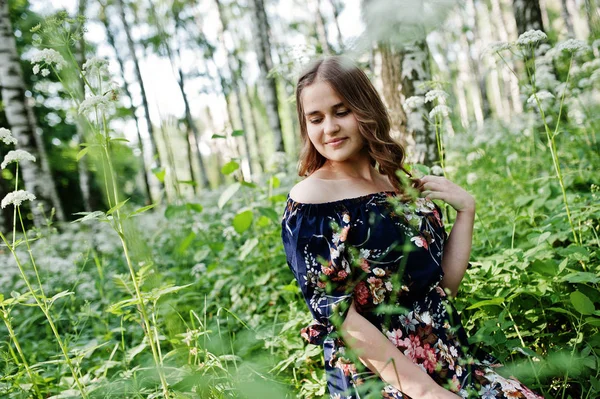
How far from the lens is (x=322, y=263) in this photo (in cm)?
125

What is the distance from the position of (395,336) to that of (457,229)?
19.3 inches

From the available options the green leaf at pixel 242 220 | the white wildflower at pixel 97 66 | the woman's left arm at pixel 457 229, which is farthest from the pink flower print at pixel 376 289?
the green leaf at pixel 242 220

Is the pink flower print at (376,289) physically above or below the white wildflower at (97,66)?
below

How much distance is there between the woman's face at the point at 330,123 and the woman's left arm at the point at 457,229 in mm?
316

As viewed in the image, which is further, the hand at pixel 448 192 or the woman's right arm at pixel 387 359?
the hand at pixel 448 192

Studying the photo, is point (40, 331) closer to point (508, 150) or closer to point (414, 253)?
point (414, 253)


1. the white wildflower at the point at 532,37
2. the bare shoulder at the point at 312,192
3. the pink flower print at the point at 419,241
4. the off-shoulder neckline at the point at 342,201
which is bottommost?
the pink flower print at the point at 419,241

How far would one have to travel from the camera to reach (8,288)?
3775 millimetres

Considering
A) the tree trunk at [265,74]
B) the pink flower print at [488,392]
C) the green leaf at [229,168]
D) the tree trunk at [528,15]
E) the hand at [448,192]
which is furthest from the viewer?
the tree trunk at [265,74]

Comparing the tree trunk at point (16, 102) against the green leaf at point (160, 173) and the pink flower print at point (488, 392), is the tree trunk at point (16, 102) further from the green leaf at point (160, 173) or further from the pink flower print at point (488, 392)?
the pink flower print at point (488, 392)

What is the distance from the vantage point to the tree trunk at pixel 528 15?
4805 mm

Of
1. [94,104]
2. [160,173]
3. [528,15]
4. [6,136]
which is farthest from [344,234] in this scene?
[528,15]

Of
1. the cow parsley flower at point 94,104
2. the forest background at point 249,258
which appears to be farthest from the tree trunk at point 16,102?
the cow parsley flower at point 94,104

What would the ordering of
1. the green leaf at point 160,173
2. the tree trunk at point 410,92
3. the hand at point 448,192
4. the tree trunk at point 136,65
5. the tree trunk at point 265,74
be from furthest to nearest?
the tree trunk at point 136,65 → the tree trunk at point 265,74 → the green leaf at point 160,173 → the tree trunk at point 410,92 → the hand at point 448,192
